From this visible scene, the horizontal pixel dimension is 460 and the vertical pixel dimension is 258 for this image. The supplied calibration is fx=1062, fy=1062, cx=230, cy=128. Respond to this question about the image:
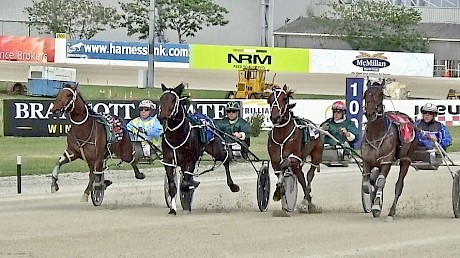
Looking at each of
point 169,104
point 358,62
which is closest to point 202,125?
point 169,104

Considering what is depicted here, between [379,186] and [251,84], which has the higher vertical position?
[251,84]

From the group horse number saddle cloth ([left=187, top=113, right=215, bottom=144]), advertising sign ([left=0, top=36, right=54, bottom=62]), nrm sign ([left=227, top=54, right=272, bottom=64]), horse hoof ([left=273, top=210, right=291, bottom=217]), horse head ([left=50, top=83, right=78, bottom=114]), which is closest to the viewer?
horse hoof ([left=273, top=210, right=291, bottom=217])

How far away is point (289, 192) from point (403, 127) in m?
1.85

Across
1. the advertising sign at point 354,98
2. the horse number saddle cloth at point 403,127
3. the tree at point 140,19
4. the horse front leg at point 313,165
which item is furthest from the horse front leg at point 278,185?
the tree at point 140,19

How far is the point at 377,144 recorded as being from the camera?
48.3ft

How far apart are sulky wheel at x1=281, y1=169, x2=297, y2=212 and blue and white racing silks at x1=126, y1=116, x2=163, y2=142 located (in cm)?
298

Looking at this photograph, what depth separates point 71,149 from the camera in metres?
15.6

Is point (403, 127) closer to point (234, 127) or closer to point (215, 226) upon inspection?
point (234, 127)

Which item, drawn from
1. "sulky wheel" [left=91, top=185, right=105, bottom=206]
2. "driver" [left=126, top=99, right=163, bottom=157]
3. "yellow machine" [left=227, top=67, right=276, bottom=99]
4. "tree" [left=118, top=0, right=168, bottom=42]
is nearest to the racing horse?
"sulky wheel" [left=91, top=185, right=105, bottom=206]

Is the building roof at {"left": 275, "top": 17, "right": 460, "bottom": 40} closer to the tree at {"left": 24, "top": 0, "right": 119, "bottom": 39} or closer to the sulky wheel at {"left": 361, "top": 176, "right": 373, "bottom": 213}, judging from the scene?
the tree at {"left": 24, "top": 0, "right": 119, "bottom": 39}

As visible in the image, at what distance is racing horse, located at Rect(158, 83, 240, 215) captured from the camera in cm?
1446

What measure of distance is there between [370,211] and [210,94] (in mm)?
38278

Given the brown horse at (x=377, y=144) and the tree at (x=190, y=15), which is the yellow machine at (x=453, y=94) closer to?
→ the tree at (x=190, y=15)

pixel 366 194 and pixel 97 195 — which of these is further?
pixel 97 195
